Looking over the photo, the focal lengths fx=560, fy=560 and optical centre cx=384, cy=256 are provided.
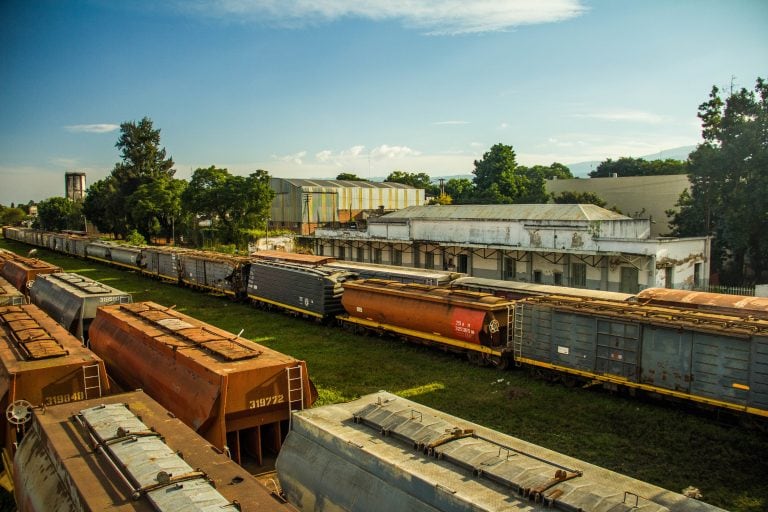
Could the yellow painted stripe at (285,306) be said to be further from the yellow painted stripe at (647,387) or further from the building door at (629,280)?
the building door at (629,280)

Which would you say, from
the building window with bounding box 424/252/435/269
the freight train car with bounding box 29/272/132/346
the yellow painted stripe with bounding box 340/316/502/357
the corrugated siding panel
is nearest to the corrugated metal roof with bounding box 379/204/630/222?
the building window with bounding box 424/252/435/269

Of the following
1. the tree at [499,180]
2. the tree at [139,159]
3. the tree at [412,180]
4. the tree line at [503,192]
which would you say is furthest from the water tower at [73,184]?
the tree at [499,180]

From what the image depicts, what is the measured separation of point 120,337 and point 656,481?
13.8m

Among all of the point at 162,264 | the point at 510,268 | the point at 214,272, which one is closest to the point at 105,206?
the point at 162,264

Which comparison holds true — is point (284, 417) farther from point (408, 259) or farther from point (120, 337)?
point (408, 259)

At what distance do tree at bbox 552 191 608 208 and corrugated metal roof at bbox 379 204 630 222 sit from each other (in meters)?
11.9

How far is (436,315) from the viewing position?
22094 millimetres

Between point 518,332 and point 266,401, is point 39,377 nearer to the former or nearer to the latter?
point 266,401

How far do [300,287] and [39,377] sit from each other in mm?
18171

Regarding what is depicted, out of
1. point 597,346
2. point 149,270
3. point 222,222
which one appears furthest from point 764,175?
point 222,222

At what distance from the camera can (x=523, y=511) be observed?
6262 mm

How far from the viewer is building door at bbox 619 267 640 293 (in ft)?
109

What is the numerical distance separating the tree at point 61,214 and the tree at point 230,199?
61.0m

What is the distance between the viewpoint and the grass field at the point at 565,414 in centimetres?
1280
